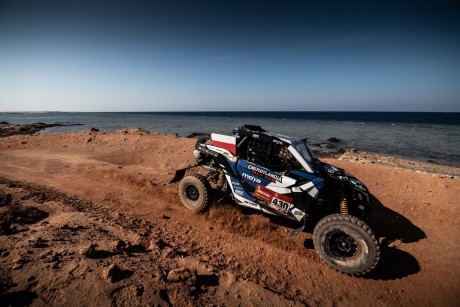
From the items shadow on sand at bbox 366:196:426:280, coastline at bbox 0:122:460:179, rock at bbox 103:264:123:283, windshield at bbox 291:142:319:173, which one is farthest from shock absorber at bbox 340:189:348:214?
coastline at bbox 0:122:460:179

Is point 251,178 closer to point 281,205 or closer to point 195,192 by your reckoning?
point 281,205

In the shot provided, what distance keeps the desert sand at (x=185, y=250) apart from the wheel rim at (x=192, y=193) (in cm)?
41

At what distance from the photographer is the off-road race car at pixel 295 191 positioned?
4109mm

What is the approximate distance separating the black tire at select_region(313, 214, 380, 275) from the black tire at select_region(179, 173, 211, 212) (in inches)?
110

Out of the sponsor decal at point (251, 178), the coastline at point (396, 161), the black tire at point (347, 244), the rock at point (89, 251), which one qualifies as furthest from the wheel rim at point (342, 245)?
the coastline at point (396, 161)

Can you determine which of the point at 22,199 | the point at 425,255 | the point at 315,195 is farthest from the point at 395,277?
the point at 22,199

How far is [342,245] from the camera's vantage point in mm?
4301

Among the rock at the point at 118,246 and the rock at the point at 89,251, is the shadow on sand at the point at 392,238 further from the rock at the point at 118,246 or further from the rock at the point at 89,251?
the rock at the point at 89,251

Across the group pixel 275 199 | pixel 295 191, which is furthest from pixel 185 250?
pixel 295 191

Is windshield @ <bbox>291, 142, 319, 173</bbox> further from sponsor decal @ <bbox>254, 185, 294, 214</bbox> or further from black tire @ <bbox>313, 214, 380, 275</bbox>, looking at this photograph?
black tire @ <bbox>313, 214, 380, 275</bbox>

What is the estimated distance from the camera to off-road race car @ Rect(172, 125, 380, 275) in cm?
411

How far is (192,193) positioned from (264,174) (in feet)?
7.44

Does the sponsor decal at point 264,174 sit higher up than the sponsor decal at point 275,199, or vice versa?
the sponsor decal at point 264,174

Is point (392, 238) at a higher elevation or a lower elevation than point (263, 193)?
lower
